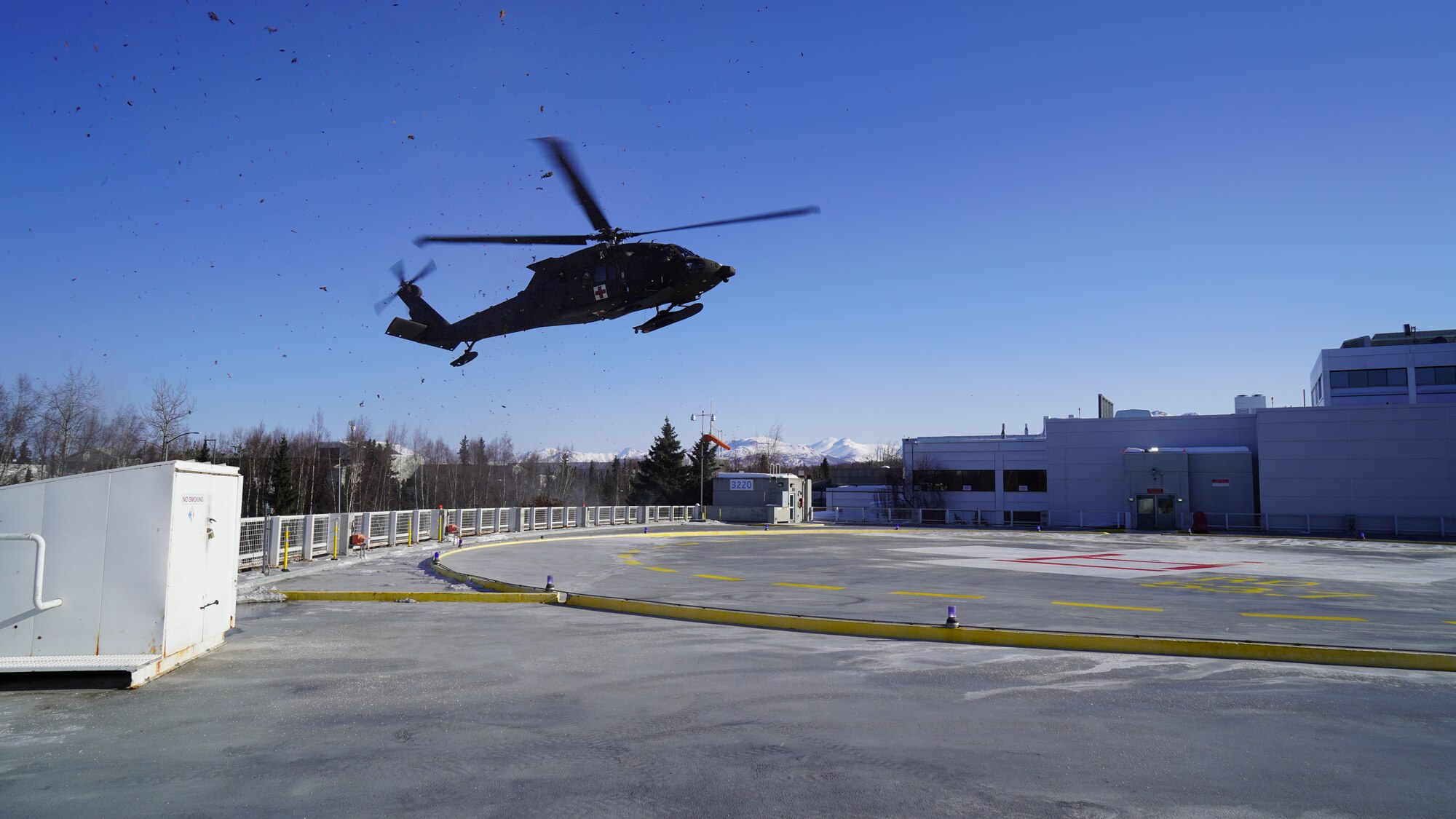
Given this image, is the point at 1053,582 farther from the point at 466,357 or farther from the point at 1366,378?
the point at 1366,378

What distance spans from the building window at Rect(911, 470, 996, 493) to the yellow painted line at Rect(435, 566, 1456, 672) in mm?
52147

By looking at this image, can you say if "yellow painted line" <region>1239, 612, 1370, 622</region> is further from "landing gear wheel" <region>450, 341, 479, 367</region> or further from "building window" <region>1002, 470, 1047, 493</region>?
"building window" <region>1002, 470, 1047, 493</region>

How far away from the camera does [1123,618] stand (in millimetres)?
12258

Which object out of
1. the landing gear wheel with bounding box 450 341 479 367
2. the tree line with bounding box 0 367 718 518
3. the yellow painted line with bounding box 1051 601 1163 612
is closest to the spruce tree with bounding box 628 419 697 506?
the tree line with bounding box 0 367 718 518

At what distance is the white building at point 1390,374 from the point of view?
59.4m

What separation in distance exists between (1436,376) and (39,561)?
3097 inches

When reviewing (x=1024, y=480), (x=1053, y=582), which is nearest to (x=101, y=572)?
(x=1053, y=582)

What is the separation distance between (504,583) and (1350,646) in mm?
13655

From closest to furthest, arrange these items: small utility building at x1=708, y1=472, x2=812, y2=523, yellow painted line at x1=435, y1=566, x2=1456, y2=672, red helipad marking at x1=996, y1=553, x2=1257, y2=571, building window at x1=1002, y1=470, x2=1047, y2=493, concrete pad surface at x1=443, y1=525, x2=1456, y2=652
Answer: yellow painted line at x1=435, y1=566, x2=1456, y2=672, concrete pad surface at x1=443, y1=525, x2=1456, y2=652, red helipad marking at x1=996, y1=553, x2=1257, y2=571, small utility building at x1=708, y1=472, x2=812, y2=523, building window at x1=1002, y1=470, x2=1047, y2=493

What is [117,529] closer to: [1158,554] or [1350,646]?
[1350,646]

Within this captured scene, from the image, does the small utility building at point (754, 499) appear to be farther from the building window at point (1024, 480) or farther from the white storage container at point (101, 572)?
the white storage container at point (101, 572)

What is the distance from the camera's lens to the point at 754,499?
2221 inches

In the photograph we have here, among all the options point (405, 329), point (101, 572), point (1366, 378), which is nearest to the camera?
point (101, 572)

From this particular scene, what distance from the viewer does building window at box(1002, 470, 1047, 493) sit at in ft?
193
